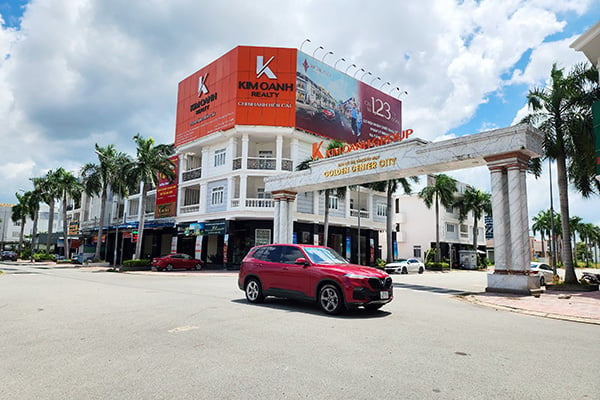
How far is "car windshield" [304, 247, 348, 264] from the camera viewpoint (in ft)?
32.3

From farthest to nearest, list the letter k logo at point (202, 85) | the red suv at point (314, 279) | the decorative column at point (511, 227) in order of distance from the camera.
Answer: the letter k logo at point (202, 85)
the decorative column at point (511, 227)
the red suv at point (314, 279)

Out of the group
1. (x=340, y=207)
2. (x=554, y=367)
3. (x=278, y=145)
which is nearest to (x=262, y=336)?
(x=554, y=367)

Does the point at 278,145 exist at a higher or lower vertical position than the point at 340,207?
higher

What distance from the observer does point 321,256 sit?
1007 cm

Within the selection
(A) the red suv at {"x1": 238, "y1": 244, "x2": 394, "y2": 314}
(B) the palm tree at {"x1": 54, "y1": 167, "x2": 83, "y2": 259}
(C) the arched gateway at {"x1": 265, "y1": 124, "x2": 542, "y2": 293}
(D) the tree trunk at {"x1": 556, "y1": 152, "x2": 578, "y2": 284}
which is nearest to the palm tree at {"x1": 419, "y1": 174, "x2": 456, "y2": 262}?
(D) the tree trunk at {"x1": 556, "y1": 152, "x2": 578, "y2": 284}

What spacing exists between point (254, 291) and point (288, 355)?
536cm

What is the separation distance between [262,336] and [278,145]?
2786cm

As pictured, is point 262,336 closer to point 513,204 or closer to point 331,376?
point 331,376

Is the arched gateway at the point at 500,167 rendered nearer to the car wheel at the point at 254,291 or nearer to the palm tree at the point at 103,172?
the car wheel at the point at 254,291

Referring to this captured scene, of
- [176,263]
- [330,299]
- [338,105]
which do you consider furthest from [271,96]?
[330,299]

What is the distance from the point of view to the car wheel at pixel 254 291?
1059 centimetres

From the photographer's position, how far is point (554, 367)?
5.16 meters

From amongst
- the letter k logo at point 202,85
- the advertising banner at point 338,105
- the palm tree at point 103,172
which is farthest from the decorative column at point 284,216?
the palm tree at point 103,172

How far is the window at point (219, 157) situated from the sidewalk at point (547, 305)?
85.4 ft
